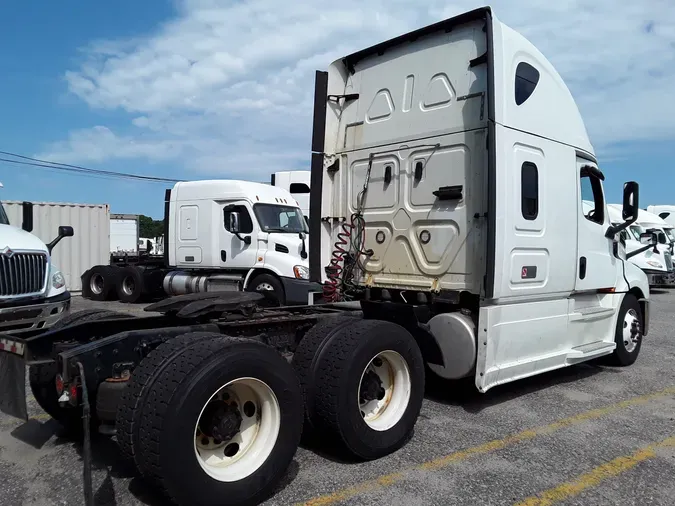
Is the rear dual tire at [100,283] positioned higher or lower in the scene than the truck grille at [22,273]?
lower

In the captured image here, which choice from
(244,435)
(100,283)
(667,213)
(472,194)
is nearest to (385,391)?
(244,435)

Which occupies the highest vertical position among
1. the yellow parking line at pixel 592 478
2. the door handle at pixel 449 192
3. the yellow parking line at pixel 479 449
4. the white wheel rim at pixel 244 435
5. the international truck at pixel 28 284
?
the door handle at pixel 449 192

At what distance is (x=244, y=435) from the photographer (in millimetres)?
3656

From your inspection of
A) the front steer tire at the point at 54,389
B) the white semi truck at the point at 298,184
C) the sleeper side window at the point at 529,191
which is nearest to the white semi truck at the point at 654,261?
the white semi truck at the point at 298,184

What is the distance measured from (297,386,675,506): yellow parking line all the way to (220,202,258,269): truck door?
7725 millimetres

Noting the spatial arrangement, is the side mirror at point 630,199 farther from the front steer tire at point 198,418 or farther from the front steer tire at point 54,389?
the front steer tire at point 54,389

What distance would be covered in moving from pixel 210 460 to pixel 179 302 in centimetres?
158

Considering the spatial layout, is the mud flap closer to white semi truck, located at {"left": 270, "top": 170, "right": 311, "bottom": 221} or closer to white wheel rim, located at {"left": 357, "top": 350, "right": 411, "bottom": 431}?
white wheel rim, located at {"left": 357, "top": 350, "right": 411, "bottom": 431}

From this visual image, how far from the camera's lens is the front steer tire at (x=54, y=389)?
423cm

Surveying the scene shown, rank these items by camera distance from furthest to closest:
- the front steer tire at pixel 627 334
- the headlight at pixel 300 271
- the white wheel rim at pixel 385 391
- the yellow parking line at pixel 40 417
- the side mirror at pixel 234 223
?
the side mirror at pixel 234 223 → the headlight at pixel 300 271 → the front steer tire at pixel 627 334 → the yellow parking line at pixel 40 417 → the white wheel rim at pixel 385 391

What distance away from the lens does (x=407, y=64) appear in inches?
238

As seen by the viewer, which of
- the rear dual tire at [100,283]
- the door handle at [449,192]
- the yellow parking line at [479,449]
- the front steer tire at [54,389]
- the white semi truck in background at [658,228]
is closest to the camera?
the yellow parking line at [479,449]

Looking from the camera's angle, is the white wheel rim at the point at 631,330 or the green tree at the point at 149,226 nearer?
the white wheel rim at the point at 631,330

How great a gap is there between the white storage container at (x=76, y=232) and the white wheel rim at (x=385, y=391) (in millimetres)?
15241
